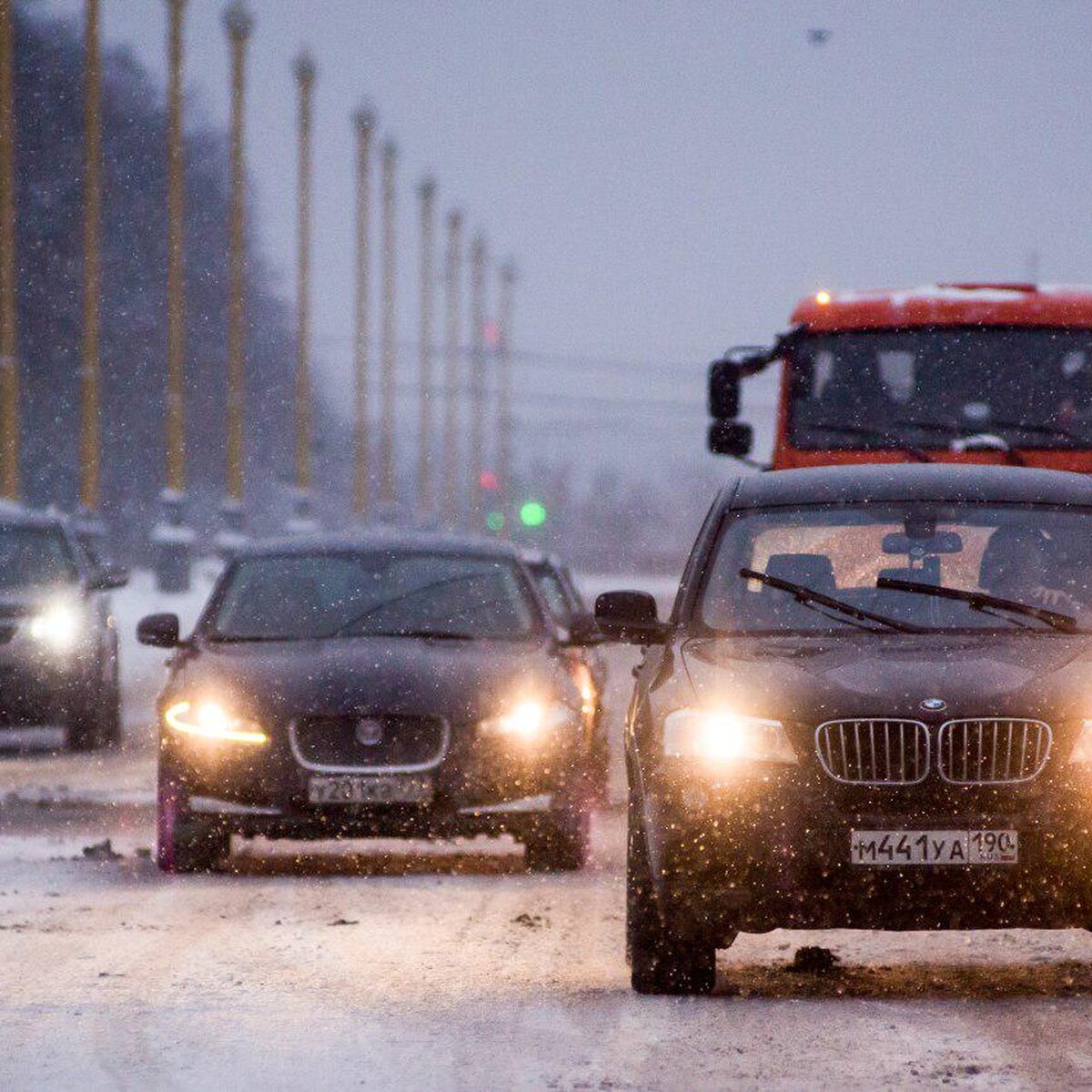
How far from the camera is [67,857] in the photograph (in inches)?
493

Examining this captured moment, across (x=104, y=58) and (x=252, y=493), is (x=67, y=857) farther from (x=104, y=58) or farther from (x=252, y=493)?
(x=252, y=493)

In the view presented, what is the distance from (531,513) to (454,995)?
48.4 meters

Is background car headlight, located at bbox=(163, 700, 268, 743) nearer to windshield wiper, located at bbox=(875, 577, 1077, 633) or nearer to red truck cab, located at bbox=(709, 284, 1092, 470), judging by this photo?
windshield wiper, located at bbox=(875, 577, 1077, 633)

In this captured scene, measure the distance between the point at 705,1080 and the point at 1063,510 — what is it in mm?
3155

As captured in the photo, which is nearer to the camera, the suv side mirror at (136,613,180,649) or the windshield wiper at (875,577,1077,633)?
the windshield wiper at (875,577,1077,633)

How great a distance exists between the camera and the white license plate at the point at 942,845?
793cm

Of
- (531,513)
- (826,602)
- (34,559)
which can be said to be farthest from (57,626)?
(531,513)

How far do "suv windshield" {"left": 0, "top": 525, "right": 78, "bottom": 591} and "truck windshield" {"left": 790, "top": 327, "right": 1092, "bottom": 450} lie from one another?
5897mm

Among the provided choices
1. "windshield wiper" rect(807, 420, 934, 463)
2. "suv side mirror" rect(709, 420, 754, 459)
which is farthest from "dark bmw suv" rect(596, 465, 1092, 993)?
"suv side mirror" rect(709, 420, 754, 459)

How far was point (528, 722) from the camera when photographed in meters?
12.1

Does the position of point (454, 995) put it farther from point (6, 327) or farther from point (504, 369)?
point (504, 369)

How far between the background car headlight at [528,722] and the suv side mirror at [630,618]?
7.93 feet

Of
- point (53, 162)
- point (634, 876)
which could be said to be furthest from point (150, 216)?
point (634, 876)

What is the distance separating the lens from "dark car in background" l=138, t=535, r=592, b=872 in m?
11.8
